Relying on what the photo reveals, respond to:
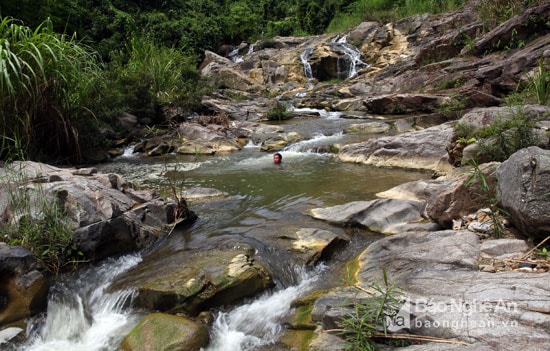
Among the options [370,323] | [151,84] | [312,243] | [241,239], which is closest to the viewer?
[370,323]

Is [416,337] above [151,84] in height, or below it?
below

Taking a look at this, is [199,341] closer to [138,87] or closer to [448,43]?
[138,87]

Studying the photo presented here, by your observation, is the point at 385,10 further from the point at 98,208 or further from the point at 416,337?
the point at 416,337

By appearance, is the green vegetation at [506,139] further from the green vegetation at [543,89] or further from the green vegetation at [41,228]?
the green vegetation at [41,228]

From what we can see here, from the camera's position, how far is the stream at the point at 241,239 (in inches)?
123

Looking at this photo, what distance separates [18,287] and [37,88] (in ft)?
12.8

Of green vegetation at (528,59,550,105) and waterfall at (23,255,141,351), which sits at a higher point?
green vegetation at (528,59,550,105)

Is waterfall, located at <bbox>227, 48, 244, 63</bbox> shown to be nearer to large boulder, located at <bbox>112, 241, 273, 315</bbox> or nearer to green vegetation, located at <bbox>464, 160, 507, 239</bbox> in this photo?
large boulder, located at <bbox>112, 241, 273, 315</bbox>

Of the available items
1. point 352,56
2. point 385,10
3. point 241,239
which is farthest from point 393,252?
point 385,10

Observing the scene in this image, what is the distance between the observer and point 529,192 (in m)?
2.80

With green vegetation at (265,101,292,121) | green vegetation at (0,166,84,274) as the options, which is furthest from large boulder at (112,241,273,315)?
green vegetation at (265,101,292,121)

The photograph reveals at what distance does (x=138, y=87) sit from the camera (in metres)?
11.5

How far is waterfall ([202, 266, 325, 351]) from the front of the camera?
2.96 metres
